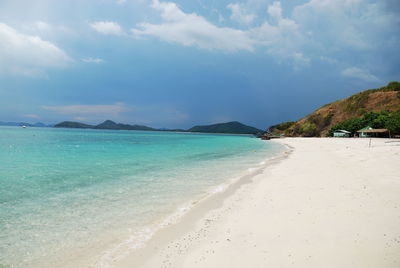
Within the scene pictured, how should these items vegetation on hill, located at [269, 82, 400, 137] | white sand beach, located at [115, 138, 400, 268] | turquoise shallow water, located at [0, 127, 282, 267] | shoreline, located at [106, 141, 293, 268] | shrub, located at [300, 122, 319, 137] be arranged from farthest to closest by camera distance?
1. shrub, located at [300, 122, 319, 137]
2. vegetation on hill, located at [269, 82, 400, 137]
3. turquoise shallow water, located at [0, 127, 282, 267]
4. shoreline, located at [106, 141, 293, 268]
5. white sand beach, located at [115, 138, 400, 268]

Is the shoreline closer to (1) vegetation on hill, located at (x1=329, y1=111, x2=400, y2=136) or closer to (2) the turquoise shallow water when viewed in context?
(2) the turquoise shallow water

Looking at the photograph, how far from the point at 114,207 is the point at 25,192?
549 cm

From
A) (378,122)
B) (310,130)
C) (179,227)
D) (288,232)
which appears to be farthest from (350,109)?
(179,227)

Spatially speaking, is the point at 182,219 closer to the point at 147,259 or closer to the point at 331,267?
the point at 147,259

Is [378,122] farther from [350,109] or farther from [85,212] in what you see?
[85,212]

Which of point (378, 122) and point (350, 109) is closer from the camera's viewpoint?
point (378, 122)

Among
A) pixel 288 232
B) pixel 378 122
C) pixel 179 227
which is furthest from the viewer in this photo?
pixel 378 122

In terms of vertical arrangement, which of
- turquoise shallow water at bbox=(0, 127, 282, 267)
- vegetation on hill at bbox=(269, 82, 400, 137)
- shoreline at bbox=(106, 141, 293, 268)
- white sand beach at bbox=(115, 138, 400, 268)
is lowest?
turquoise shallow water at bbox=(0, 127, 282, 267)

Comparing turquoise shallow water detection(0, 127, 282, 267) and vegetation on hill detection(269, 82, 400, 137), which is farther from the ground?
vegetation on hill detection(269, 82, 400, 137)

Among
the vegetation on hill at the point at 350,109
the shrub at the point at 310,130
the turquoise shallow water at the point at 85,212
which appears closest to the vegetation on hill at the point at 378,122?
the vegetation on hill at the point at 350,109

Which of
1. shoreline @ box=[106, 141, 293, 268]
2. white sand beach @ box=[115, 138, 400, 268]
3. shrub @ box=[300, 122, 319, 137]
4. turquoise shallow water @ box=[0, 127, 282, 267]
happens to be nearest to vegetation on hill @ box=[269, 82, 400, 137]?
shrub @ box=[300, 122, 319, 137]

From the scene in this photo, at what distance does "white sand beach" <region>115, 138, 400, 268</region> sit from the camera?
4008 mm

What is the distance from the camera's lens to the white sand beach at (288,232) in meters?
4.01

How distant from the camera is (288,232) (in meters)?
5.05
